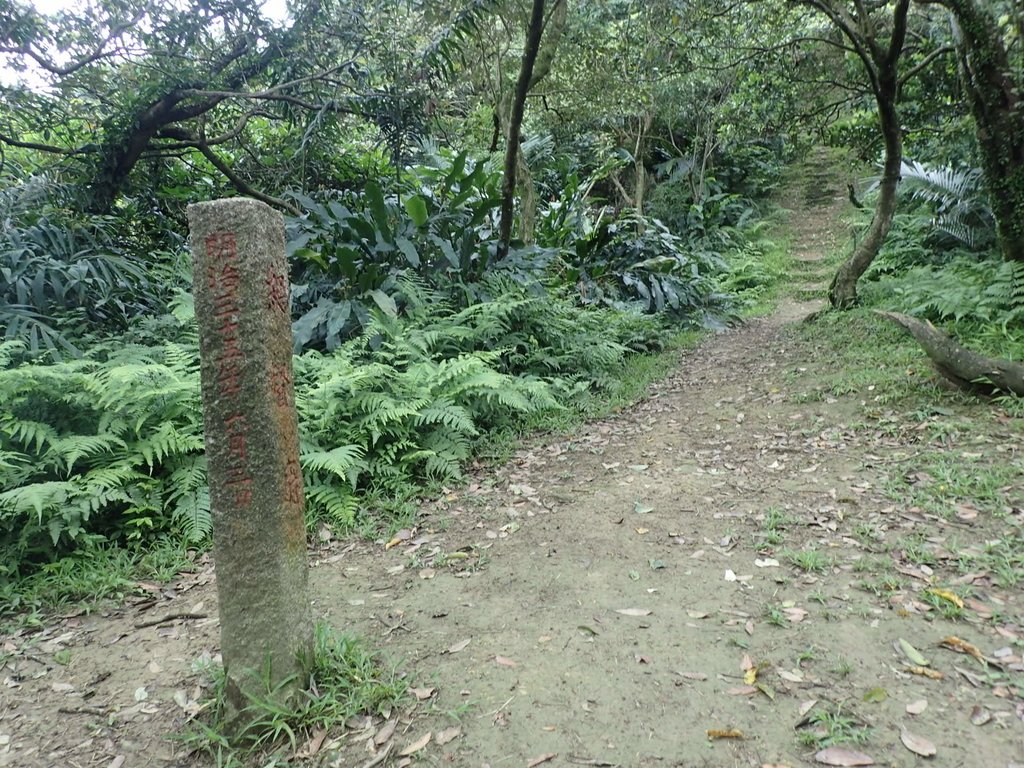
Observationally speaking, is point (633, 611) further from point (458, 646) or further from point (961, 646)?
point (961, 646)

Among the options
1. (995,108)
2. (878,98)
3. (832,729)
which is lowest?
(832,729)

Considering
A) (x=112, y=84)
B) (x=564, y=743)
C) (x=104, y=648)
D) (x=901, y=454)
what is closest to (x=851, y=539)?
(x=901, y=454)

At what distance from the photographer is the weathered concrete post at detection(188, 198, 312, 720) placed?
2184 mm

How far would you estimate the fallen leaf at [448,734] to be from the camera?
2.32m

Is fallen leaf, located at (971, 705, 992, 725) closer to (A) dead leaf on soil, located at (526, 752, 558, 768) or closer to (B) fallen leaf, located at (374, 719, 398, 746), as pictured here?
(A) dead leaf on soil, located at (526, 752, 558, 768)

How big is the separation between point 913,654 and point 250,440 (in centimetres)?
250

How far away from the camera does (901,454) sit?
4445mm

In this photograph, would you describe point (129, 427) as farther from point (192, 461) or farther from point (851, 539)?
point (851, 539)

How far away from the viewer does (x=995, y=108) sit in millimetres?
6562

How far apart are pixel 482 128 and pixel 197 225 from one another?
7.52 metres

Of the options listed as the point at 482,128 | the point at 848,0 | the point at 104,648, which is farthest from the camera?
the point at 482,128

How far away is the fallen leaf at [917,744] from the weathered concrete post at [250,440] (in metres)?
2.01

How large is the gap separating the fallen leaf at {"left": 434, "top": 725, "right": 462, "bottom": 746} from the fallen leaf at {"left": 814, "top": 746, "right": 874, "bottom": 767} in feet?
3.76

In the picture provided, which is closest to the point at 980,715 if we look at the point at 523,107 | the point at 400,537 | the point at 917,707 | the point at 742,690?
the point at 917,707
